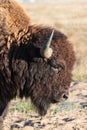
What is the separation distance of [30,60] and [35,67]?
0.39 feet

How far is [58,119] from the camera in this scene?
24.4 feet

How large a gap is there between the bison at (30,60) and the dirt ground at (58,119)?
66 centimetres

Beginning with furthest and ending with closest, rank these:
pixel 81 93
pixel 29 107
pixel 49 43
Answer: pixel 81 93 < pixel 29 107 < pixel 49 43

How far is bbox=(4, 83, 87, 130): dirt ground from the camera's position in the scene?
7059 mm

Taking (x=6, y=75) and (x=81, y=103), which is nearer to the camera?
(x=6, y=75)

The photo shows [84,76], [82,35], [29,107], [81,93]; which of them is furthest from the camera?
[82,35]

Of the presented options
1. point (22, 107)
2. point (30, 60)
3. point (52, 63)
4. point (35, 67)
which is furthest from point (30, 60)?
point (22, 107)

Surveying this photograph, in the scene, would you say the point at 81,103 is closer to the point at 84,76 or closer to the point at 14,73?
the point at 14,73

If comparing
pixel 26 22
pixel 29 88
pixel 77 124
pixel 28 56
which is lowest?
pixel 77 124

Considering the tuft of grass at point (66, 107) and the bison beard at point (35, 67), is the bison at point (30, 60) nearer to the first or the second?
the bison beard at point (35, 67)

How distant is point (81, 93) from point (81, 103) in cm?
86

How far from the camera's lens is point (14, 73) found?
A: 6449mm

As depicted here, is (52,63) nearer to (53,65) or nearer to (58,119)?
(53,65)

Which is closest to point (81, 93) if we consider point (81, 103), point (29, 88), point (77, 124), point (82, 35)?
point (81, 103)
